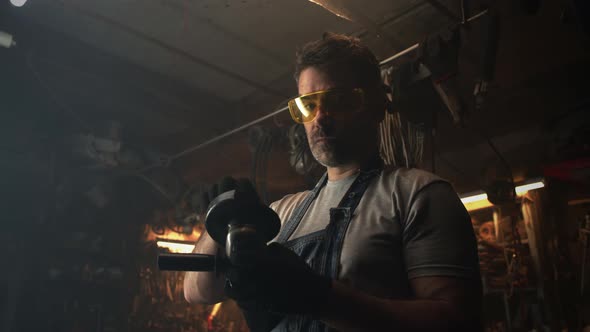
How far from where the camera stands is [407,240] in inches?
59.6

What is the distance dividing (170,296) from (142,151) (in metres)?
2.42

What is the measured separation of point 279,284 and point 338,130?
923 millimetres

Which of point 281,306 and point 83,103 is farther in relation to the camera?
point 83,103

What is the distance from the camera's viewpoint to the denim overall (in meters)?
1.53

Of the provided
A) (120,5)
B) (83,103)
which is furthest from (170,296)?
(120,5)

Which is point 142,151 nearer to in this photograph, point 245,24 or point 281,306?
point 245,24

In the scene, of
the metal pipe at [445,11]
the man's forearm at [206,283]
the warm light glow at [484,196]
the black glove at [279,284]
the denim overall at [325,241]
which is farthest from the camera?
the warm light glow at [484,196]

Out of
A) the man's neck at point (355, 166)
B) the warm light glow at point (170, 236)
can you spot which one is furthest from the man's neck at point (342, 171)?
the warm light glow at point (170, 236)

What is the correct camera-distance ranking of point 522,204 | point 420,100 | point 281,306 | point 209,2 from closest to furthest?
point 281,306 < point 420,100 < point 209,2 < point 522,204

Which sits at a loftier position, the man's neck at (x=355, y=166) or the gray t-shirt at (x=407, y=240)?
the man's neck at (x=355, y=166)

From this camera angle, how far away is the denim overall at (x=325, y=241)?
1531 mm

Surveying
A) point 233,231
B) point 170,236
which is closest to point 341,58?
point 233,231

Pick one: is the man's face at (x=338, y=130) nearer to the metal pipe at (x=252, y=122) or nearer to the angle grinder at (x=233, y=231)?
the angle grinder at (x=233, y=231)

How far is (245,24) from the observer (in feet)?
13.7
